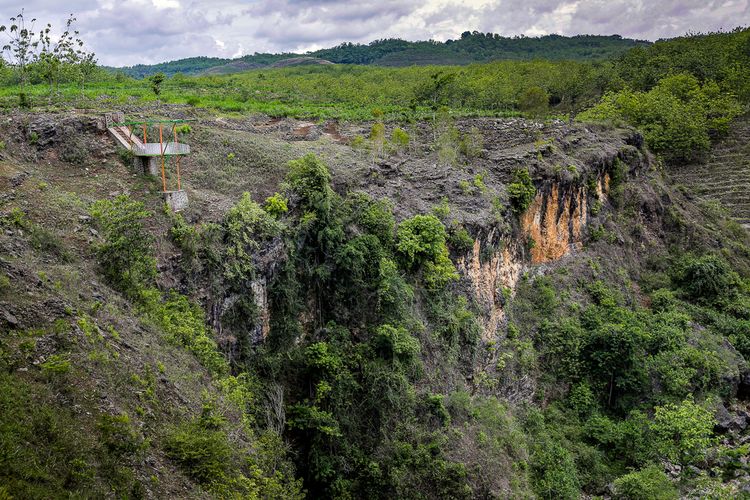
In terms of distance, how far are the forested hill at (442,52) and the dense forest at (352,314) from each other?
124653mm

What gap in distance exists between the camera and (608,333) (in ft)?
92.0

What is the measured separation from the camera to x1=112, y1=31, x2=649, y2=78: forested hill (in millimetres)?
158625

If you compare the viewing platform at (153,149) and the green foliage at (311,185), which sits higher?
the viewing platform at (153,149)

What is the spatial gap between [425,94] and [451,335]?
4218 centimetres

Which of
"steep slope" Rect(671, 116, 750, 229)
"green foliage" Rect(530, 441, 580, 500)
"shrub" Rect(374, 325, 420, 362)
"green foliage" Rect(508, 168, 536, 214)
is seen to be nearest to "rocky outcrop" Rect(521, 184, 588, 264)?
"green foliage" Rect(508, 168, 536, 214)

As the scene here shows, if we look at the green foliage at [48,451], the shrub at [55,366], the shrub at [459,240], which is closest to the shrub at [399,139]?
the shrub at [459,240]

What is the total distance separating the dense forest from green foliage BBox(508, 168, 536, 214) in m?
0.10

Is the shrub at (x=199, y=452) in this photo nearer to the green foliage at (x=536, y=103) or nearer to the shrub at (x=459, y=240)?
the shrub at (x=459, y=240)

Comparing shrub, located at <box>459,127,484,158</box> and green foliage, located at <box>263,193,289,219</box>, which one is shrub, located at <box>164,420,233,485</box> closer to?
green foliage, located at <box>263,193,289,219</box>

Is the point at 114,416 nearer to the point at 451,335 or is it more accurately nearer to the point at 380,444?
the point at 380,444

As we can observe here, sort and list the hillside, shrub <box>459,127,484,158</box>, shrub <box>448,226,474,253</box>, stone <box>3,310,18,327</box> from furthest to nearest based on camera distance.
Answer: shrub <box>459,127,484,158</box>
shrub <box>448,226,474,253</box>
the hillside
stone <box>3,310,18,327</box>

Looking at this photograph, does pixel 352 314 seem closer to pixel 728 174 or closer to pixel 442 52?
pixel 728 174

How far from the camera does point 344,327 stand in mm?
20391

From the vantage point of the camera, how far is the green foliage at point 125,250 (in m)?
15.2
